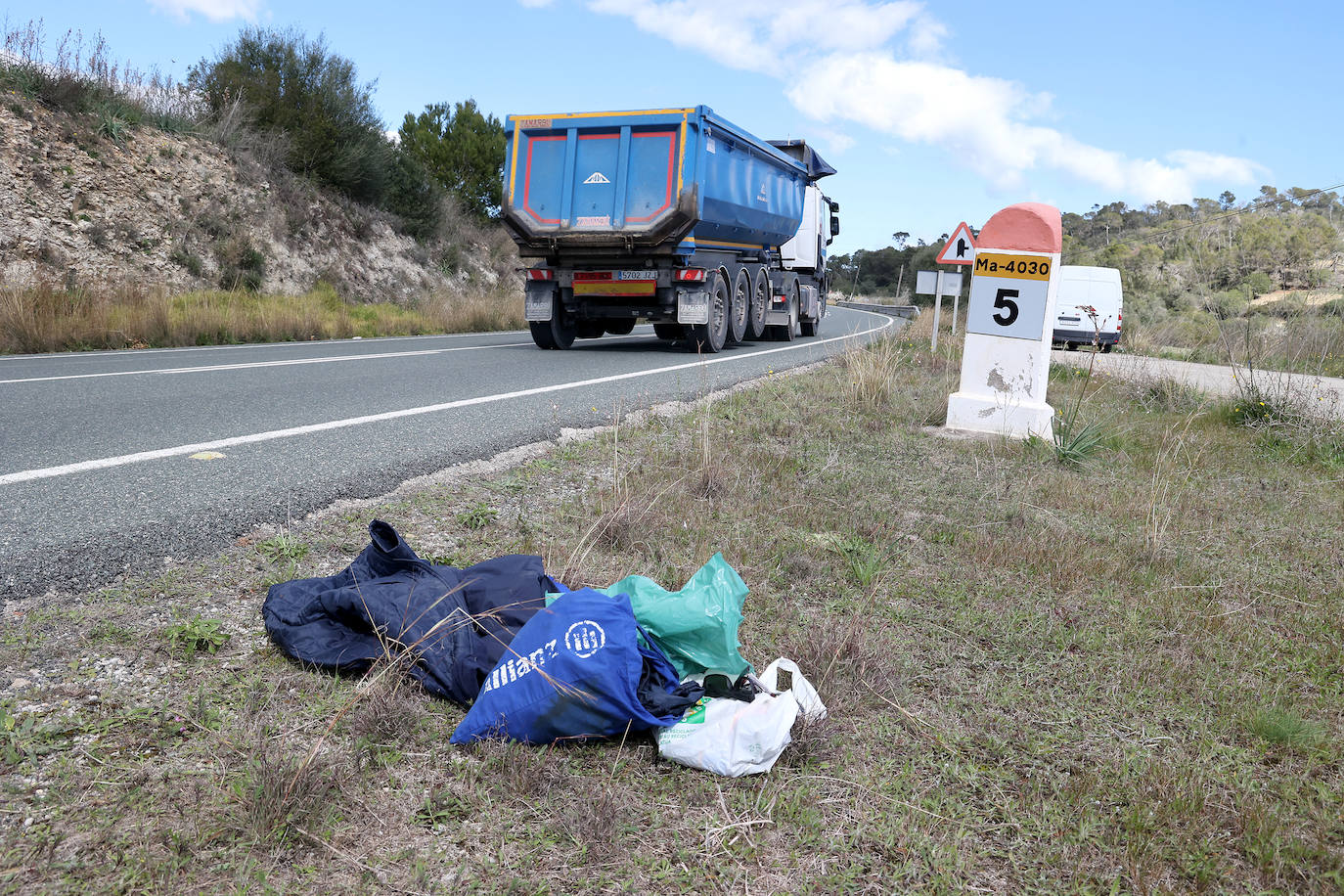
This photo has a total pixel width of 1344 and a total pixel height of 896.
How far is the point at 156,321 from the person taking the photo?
1108 cm

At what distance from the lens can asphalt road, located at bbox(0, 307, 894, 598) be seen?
3.20 m

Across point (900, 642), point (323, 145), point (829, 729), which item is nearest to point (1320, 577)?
point (900, 642)

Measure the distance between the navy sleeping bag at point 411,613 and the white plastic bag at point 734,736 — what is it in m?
0.58

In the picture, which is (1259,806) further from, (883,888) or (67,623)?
(67,623)

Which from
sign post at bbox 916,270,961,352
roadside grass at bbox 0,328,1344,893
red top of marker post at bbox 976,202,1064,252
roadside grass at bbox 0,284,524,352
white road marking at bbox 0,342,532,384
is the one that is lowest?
roadside grass at bbox 0,328,1344,893

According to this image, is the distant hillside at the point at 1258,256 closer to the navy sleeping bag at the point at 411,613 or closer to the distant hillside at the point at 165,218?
the navy sleeping bag at the point at 411,613

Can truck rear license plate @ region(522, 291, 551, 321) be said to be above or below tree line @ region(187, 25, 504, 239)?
below

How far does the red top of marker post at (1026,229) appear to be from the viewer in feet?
20.0

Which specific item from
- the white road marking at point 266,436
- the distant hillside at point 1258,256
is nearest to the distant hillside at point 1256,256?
the distant hillside at point 1258,256

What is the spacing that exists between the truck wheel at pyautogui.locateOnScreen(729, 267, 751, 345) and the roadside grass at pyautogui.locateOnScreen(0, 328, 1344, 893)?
10.5 meters

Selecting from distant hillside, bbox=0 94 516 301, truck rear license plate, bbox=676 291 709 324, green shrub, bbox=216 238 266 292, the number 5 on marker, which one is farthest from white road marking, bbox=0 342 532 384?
green shrub, bbox=216 238 266 292

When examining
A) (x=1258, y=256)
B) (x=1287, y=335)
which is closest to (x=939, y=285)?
(x=1287, y=335)

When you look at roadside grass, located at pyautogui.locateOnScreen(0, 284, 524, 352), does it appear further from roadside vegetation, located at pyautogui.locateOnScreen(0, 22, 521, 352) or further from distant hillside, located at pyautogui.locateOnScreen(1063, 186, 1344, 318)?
distant hillside, located at pyautogui.locateOnScreen(1063, 186, 1344, 318)

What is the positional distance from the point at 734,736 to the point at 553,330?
10.9m
